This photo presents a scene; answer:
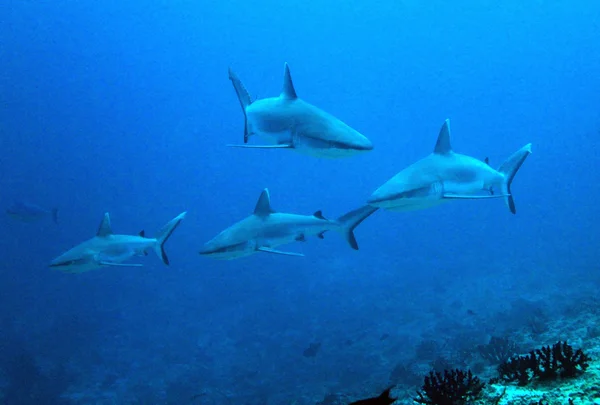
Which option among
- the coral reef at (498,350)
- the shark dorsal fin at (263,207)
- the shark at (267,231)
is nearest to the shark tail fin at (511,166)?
the shark at (267,231)

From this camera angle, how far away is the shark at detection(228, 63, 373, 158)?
4.77 m

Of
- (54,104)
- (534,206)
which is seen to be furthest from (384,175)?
(54,104)

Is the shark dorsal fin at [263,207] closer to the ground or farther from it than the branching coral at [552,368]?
farther from it

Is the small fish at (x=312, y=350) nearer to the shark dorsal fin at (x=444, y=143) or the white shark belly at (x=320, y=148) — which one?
the shark dorsal fin at (x=444, y=143)

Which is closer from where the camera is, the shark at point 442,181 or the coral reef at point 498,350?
the shark at point 442,181

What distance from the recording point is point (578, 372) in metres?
4.71

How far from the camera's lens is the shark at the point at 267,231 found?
6.46m

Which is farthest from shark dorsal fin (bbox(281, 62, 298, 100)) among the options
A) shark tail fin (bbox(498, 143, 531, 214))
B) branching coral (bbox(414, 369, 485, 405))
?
branching coral (bbox(414, 369, 485, 405))

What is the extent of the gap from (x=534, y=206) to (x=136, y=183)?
110 m

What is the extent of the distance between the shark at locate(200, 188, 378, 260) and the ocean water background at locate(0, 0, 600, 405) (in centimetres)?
893

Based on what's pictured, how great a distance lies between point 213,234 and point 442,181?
63868mm

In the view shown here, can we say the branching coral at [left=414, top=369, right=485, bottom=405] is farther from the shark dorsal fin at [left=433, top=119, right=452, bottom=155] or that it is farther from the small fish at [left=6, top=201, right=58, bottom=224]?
the small fish at [left=6, top=201, right=58, bottom=224]

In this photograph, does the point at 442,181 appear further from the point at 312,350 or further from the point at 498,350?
the point at 312,350

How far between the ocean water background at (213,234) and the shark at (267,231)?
351 inches
